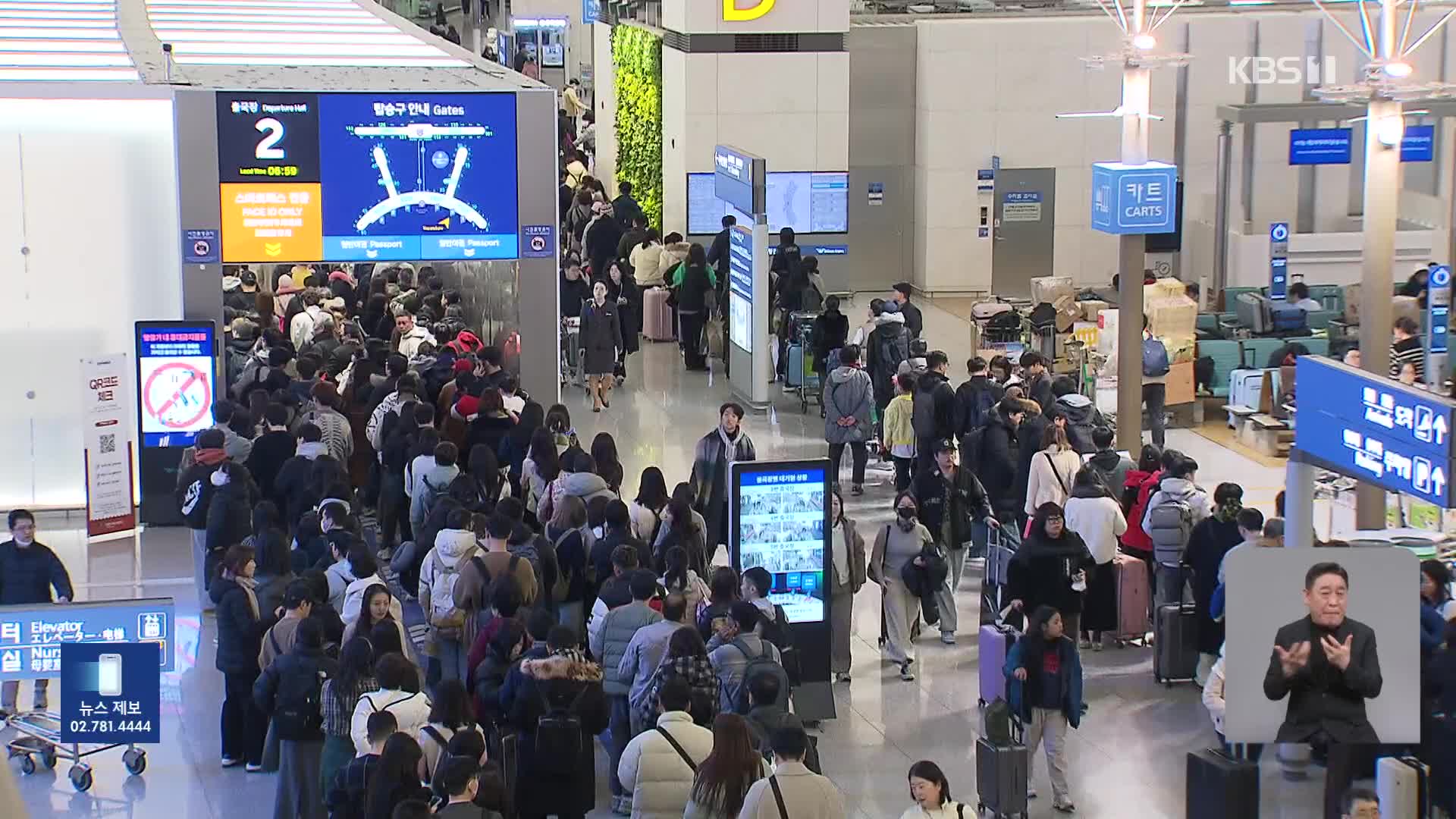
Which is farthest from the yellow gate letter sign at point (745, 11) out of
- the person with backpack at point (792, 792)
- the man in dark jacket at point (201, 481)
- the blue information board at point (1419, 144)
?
the person with backpack at point (792, 792)

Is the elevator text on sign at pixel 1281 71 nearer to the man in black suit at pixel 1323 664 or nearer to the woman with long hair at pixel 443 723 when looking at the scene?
the man in black suit at pixel 1323 664

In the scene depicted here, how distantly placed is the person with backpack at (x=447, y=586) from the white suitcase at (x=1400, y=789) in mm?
4920

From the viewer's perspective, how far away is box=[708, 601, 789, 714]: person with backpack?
9156 mm

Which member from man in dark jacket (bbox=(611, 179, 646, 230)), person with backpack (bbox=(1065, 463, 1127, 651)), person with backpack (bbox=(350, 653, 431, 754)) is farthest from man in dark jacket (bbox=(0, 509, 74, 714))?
man in dark jacket (bbox=(611, 179, 646, 230))

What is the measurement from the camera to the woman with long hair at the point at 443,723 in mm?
8125

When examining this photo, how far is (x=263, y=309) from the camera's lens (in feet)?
60.7

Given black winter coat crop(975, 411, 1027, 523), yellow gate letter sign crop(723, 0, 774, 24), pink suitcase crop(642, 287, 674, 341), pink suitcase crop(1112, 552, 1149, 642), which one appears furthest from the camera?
yellow gate letter sign crop(723, 0, 774, 24)

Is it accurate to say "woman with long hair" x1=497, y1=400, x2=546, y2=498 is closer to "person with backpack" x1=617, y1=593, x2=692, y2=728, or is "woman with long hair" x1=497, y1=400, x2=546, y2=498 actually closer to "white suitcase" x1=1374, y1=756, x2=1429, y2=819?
"person with backpack" x1=617, y1=593, x2=692, y2=728

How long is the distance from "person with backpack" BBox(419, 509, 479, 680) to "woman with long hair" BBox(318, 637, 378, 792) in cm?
187

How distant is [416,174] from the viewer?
603 inches

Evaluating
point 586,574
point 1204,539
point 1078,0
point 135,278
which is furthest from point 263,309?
point 1078,0

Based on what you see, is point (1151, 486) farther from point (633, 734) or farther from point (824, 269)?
point (824, 269)

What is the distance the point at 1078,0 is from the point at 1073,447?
1550 cm

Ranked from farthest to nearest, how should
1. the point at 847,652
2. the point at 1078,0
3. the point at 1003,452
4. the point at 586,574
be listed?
the point at 1078,0 → the point at 1003,452 → the point at 847,652 → the point at 586,574
